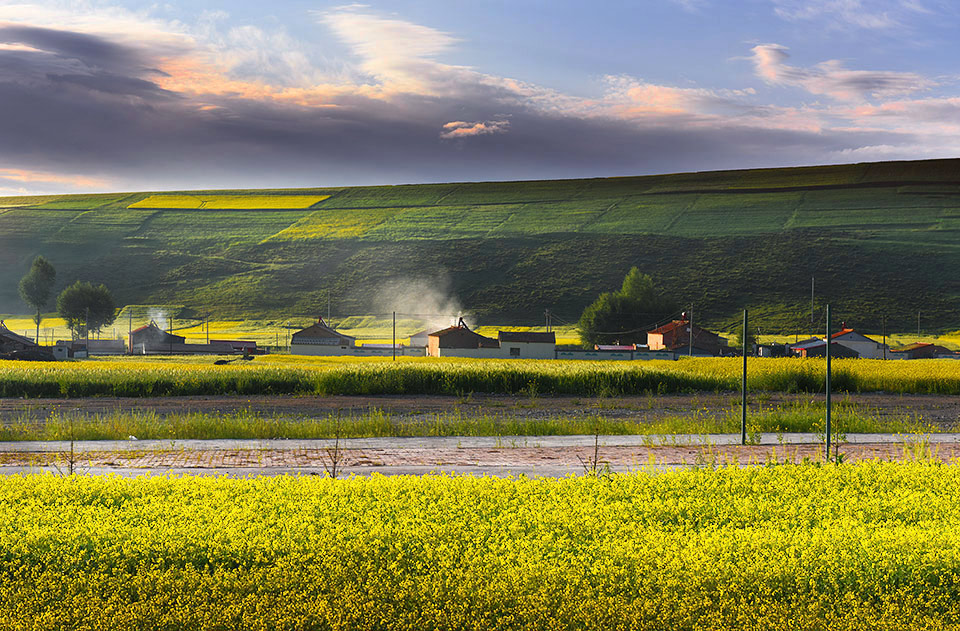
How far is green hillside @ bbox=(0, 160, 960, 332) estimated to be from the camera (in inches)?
5728

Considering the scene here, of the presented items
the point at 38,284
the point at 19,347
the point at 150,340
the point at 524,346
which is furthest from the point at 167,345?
the point at 38,284

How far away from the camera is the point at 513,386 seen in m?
39.0

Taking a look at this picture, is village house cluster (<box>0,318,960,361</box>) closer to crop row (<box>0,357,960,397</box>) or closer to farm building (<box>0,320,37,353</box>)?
farm building (<box>0,320,37,353</box>)

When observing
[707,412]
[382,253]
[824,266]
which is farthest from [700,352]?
[382,253]

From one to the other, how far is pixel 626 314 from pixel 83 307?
85.0 metres

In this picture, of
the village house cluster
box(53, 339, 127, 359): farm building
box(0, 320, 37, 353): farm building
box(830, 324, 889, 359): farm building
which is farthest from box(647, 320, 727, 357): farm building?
box(0, 320, 37, 353): farm building

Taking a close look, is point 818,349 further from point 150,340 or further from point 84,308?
point 84,308

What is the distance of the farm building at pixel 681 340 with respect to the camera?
101250 mm

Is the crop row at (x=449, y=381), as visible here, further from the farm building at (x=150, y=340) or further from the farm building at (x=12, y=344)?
the farm building at (x=150, y=340)

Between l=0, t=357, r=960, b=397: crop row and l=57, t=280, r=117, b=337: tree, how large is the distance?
109 meters

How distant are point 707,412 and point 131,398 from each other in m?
21.8

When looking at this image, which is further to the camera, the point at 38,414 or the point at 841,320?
the point at 841,320

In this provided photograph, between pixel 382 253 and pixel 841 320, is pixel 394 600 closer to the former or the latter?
pixel 841 320

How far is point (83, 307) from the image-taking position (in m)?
140
